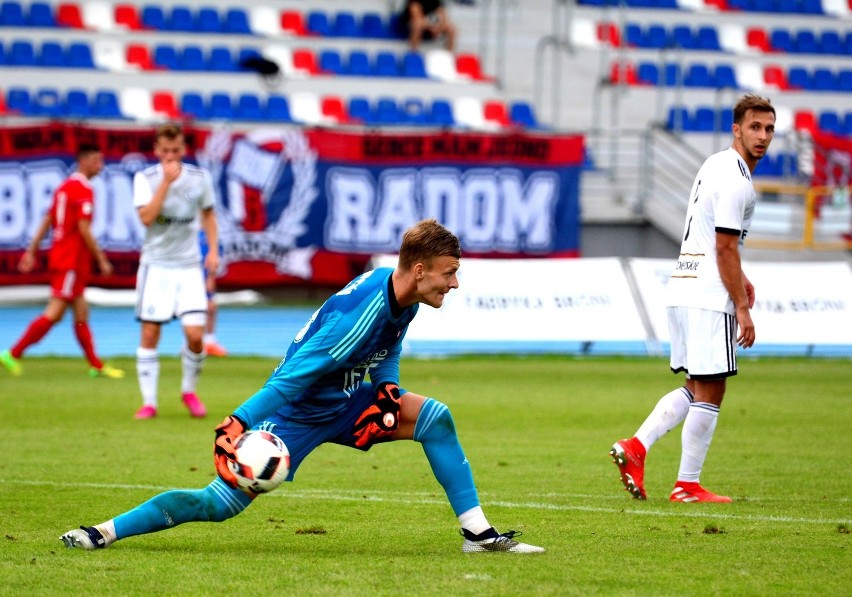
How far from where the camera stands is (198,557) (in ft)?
19.9

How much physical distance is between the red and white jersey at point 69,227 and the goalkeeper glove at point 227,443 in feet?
32.1

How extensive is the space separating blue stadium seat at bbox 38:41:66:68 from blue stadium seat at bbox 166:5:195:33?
2.86 metres

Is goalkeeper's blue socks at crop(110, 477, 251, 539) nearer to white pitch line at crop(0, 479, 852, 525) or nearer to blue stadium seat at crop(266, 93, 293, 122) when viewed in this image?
white pitch line at crop(0, 479, 852, 525)

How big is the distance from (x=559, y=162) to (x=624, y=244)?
8.32 ft

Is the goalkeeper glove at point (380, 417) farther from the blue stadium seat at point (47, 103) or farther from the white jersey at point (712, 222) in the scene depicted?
the blue stadium seat at point (47, 103)

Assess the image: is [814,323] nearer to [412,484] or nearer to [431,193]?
[431,193]

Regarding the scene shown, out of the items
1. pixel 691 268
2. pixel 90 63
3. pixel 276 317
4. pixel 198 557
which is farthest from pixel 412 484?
pixel 90 63

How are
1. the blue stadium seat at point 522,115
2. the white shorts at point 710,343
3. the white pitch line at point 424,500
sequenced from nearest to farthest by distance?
the white pitch line at point 424,500
the white shorts at point 710,343
the blue stadium seat at point 522,115

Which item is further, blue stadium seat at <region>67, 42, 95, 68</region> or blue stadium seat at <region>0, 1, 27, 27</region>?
blue stadium seat at <region>0, 1, 27, 27</region>

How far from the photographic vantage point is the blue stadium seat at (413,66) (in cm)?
3038

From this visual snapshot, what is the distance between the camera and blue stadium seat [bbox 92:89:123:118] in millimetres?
26859

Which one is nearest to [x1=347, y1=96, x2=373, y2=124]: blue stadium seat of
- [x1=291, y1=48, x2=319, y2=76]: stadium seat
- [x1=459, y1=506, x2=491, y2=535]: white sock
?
[x1=291, y1=48, x2=319, y2=76]: stadium seat

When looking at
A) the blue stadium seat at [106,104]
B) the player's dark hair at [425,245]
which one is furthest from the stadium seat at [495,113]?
the player's dark hair at [425,245]

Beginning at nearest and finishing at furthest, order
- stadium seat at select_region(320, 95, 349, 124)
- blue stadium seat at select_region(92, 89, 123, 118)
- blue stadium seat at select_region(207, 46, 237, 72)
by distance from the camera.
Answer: blue stadium seat at select_region(92, 89, 123, 118) < stadium seat at select_region(320, 95, 349, 124) < blue stadium seat at select_region(207, 46, 237, 72)
